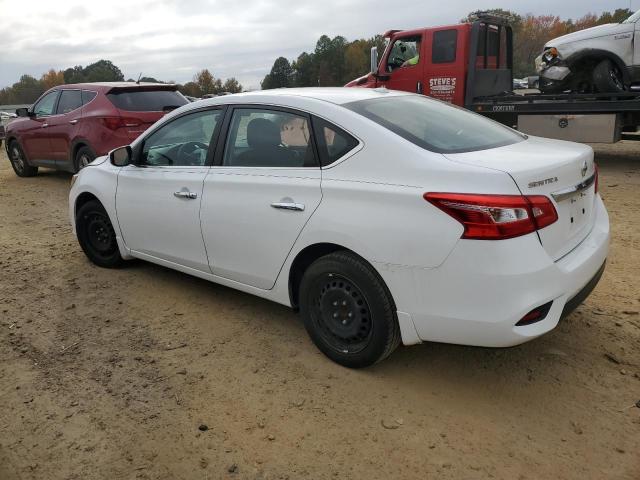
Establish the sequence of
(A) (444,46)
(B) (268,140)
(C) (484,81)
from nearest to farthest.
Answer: (B) (268,140)
(A) (444,46)
(C) (484,81)

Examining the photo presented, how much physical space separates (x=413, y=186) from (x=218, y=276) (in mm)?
1724

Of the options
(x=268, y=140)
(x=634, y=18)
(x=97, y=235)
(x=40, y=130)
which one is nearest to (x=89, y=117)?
(x=40, y=130)

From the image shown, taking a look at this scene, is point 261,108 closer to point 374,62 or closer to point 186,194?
point 186,194

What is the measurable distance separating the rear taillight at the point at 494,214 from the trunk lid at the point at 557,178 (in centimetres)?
7

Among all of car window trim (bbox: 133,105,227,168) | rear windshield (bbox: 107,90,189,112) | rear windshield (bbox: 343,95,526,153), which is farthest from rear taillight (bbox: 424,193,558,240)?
rear windshield (bbox: 107,90,189,112)

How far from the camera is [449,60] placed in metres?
10.3

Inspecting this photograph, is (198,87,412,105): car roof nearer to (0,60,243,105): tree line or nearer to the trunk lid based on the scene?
the trunk lid

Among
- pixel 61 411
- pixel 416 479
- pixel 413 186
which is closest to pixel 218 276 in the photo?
pixel 61 411

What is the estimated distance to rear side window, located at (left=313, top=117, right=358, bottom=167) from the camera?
3.03 metres

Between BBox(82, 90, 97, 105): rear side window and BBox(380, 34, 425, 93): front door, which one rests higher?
BBox(380, 34, 425, 93): front door

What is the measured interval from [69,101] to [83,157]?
1103 mm

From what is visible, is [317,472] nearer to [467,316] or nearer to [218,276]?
[467,316]

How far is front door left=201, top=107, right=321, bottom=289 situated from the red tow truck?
762cm

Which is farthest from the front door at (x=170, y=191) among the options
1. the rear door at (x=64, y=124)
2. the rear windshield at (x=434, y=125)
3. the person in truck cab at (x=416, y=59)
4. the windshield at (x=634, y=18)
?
the windshield at (x=634, y=18)
